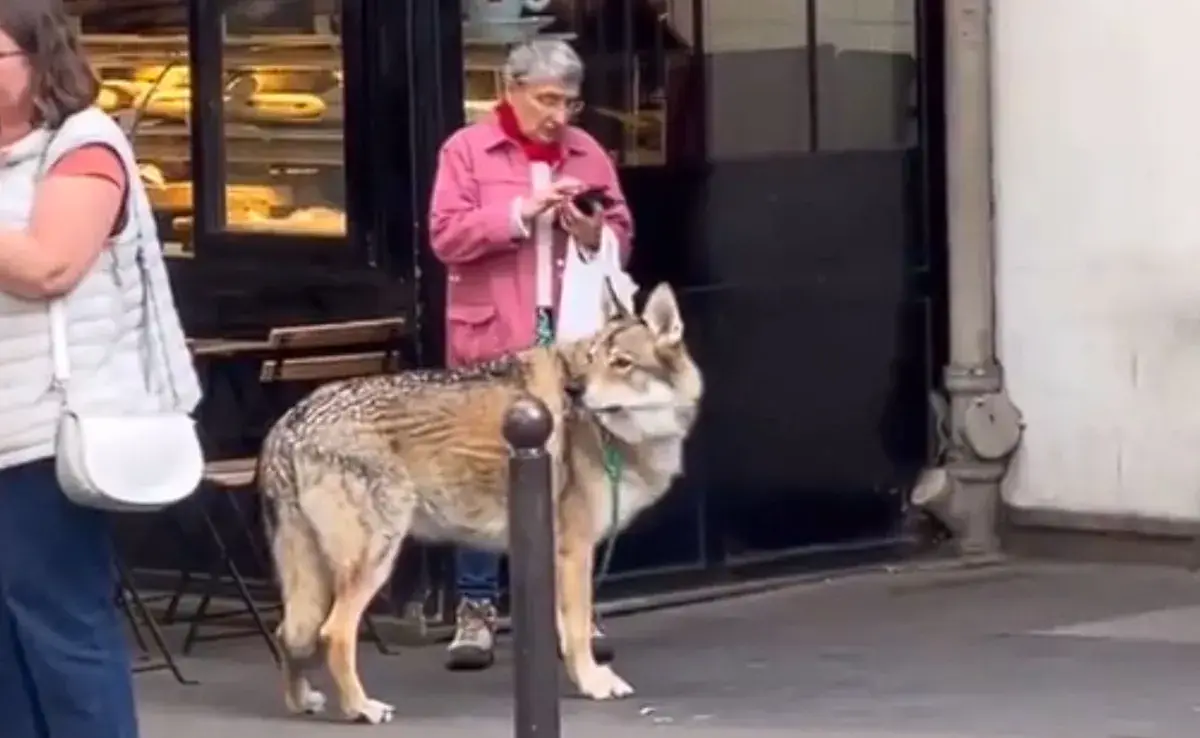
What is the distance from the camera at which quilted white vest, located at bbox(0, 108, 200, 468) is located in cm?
551

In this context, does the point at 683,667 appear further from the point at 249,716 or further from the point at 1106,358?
the point at 1106,358

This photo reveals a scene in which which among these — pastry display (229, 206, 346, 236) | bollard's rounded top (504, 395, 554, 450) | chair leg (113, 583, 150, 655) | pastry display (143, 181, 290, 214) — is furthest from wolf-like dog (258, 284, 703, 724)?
bollard's rounded top (504, 395, 554, 450)

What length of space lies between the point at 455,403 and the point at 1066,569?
321cm

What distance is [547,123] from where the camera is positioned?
8586mm

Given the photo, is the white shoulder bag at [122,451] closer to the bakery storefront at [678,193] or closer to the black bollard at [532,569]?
the black bollard at [532,569]

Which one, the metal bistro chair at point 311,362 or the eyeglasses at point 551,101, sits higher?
the eyeglasses at point 551,101

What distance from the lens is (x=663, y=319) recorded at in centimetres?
812

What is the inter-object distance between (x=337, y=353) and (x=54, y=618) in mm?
3814

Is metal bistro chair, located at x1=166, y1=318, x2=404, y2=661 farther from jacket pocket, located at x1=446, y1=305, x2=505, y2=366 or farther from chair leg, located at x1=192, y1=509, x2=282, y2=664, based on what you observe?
jacket pocket, located at x1=446, y1=305, x2=505, y2=366

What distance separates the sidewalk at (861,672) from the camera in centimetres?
808

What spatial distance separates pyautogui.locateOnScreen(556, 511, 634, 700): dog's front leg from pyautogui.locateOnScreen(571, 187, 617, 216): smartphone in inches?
37.0

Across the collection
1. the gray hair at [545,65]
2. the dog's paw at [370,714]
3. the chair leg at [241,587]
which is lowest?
the dog's paw at [370,714]

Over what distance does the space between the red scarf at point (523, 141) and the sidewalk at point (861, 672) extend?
61.8 inches

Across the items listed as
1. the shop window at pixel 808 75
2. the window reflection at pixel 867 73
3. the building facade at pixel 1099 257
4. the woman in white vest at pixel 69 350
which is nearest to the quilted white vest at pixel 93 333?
the woman in white vest at pixel 69 350
